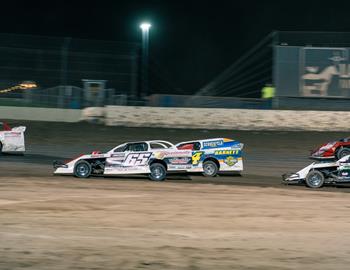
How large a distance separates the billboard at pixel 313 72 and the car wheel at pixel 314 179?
2126 cm

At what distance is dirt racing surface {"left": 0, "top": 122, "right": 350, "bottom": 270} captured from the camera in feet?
21.0

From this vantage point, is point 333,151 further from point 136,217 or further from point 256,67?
point 256,67

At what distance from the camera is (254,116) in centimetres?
3159

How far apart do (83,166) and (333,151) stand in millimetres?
9082

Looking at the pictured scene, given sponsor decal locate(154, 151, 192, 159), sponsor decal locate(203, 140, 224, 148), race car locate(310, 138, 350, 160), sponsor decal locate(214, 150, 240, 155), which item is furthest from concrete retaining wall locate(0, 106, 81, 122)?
sponsor decal locate(154, 151, 192, 159)

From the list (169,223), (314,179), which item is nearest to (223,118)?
(314,179)

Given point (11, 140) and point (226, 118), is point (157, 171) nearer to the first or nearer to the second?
point (11, 140)

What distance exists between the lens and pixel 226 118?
3159 cm

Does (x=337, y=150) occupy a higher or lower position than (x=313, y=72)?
lower

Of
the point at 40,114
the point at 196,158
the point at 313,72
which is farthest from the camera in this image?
the point at 313,72

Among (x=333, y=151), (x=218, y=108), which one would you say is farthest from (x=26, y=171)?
(x=218, y=108)

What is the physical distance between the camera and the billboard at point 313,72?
118ft

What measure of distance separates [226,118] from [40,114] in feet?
37.4

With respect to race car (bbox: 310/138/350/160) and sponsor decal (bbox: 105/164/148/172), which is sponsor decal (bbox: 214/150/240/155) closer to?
sponsor decal (bbox: 105/164/148/172)
